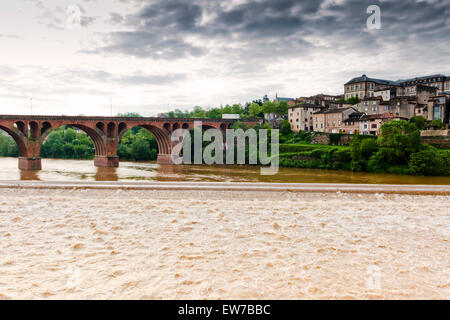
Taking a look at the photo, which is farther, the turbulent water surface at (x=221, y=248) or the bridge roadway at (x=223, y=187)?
the bridge roadway at (x=223, y=187)

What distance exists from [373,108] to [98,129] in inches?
1737

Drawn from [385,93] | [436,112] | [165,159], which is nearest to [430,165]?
[436,112]

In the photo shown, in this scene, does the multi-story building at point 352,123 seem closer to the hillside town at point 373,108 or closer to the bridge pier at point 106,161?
the hillside town at point 373,108

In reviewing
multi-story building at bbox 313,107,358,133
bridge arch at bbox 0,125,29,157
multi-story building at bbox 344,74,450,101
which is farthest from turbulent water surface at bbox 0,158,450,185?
multi-story building at bbox 344,74,450,101

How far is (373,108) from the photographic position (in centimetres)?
5553

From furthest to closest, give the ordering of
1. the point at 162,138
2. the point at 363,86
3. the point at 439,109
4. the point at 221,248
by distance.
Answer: the point at 363,86
the point at 162,138
the point at 439,109
the point at 221,248

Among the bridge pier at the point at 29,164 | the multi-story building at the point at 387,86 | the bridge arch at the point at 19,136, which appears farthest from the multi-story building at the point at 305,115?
the bridge arch at the point at 19,136

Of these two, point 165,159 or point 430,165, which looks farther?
point 165,159

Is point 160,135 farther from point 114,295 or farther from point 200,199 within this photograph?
point 114,295

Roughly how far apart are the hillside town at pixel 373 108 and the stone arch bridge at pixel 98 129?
35.4 ft

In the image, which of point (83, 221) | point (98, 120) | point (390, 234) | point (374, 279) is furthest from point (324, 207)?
point (98, 120)

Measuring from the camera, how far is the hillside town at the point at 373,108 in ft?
→ 168

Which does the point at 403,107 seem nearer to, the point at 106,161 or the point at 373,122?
the point at 373,122

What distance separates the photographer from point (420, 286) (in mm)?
5469
